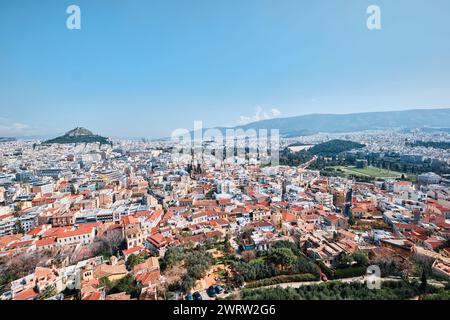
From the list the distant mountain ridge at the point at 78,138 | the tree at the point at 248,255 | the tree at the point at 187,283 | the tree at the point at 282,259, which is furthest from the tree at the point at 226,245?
the distant mountain ridge at the point at 78,138

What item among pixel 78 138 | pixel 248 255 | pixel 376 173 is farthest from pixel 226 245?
pixel 78 138

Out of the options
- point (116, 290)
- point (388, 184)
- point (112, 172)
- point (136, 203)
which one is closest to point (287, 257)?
point (116, 290)

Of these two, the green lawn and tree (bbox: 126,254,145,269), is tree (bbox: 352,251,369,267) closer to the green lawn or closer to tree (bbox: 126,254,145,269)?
tree (bbox: 126,254,145,269)

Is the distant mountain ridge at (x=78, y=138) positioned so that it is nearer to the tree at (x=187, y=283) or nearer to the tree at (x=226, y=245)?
the tree at (x=226, y=245)

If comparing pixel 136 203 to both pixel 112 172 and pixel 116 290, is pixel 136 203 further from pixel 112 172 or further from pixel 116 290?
pixel 112 172

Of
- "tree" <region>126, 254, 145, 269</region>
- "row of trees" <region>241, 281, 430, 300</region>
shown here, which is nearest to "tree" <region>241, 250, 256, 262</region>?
"row of trees" <region>241, 281, 430, 300</region>
